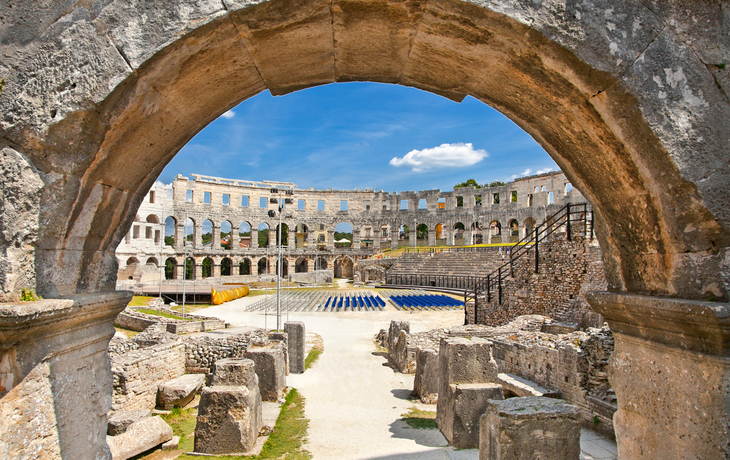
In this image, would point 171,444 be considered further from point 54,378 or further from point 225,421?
point 54,378

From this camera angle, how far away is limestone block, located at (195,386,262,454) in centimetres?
573

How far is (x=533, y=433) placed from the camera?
389 cm

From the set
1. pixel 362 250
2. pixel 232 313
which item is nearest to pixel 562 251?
pixel 232 313

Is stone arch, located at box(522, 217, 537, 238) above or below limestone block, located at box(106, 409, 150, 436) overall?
above

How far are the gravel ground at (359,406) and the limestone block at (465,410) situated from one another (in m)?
0.16

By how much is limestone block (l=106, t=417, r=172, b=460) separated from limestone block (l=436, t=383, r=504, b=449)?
165 inches

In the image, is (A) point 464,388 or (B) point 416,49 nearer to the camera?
(B) point 416,49

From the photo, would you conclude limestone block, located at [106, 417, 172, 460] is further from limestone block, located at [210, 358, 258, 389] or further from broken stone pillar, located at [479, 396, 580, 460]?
broken stone pillar, located at [479, 396, 580, 460]

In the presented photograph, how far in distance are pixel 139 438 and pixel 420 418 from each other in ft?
14.4

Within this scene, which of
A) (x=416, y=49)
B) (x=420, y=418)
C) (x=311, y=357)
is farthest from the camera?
(x=311, y=357)

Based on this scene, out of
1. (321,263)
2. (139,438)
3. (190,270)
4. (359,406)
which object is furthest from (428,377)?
(190,270)

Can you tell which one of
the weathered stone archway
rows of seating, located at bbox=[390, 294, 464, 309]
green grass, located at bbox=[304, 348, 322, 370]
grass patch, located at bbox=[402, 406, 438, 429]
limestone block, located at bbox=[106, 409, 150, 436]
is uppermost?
the weathered stone archway

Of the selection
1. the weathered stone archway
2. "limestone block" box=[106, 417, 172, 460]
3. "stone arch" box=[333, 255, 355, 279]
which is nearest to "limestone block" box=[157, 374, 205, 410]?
"limestone block" box=[106, 417, 172, 460]

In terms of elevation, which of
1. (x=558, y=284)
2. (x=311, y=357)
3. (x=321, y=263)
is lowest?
(x=311, y=357)
